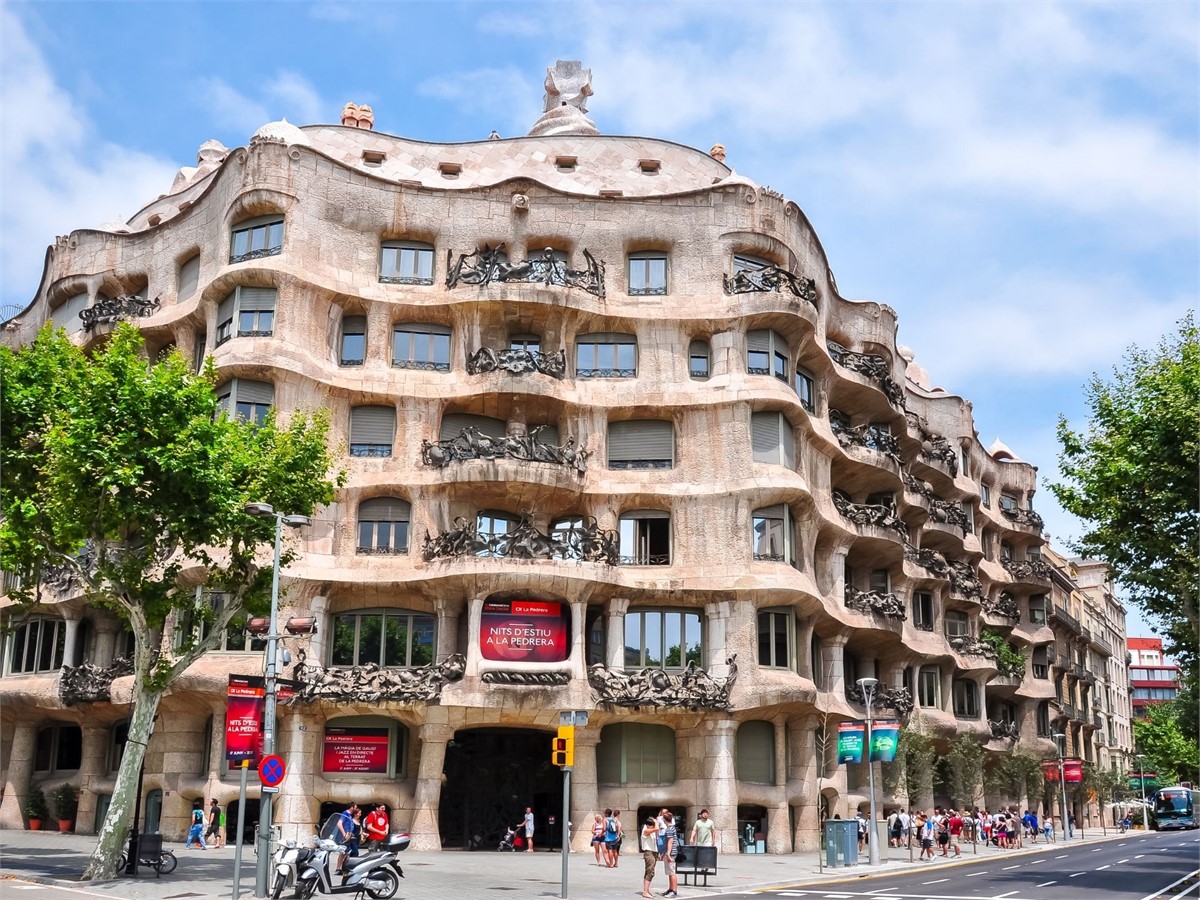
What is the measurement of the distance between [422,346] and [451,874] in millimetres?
19590

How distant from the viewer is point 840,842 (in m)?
35.7

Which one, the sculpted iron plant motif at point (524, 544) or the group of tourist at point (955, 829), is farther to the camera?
the group of tourist at point (955, 829)

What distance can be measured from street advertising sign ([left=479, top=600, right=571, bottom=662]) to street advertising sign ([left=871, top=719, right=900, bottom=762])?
1005 cm

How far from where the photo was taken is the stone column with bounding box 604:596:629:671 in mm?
40969

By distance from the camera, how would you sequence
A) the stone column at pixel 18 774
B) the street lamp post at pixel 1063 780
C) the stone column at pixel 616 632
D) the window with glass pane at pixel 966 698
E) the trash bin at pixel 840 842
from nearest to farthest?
the trash bin at pixel 840 842
the stone column at pixel 616 632
the stone column at pixel 18 774
the window with glass pane at pixel 966 698
the street lamp post at pixel 1063 780

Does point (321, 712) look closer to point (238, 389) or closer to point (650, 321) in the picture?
point (238, 389)

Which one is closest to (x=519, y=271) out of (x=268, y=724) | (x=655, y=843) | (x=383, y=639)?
(x=383, y=639)

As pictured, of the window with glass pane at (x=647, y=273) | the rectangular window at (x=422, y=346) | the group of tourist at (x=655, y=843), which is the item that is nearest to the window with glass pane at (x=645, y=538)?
the window with glass pane at (x=647, y=273)

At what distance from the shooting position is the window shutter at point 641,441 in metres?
43.5

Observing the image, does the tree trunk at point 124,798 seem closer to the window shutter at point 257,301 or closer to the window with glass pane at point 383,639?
the window with glass pane at point 383,639

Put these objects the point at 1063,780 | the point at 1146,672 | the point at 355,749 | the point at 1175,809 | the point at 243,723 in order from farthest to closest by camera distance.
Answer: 1. the point at 1146,672
2. the point at 1175,809
3. the point at 1063,780
4. the point at 355,749
5. the point at 243,723

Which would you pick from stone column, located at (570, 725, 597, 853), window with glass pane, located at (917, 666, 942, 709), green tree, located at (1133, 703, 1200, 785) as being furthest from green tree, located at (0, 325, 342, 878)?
green tree, located at (1133, 703, 1200, 785)

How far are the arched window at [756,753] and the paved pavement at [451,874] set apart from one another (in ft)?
8.76

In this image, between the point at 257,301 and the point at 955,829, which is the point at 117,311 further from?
the point at 955,829
